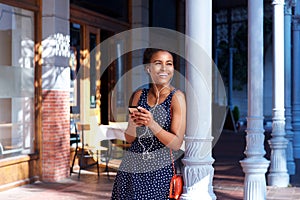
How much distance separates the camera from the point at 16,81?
7.46 metres

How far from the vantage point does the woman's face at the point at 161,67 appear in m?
2.57

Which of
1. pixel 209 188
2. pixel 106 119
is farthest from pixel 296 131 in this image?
pixel 209 188

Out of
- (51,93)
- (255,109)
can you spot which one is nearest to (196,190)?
(255,109)

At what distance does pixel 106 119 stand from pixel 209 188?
723 centimetres

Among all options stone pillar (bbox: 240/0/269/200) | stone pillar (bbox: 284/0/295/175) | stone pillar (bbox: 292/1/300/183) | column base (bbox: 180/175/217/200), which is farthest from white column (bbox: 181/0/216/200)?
stone pillar (bbox: 292/1/300/183)

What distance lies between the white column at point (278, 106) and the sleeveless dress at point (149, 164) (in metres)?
5.32

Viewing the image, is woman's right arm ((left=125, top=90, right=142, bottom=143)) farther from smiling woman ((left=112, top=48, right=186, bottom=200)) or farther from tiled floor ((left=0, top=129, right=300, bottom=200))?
tiled floor ((left=0, top=129, right=300, bottom=200))

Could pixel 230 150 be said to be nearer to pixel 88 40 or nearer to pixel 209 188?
pixel 88 40

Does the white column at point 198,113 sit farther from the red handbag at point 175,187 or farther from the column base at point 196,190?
the red handbag at point 175,187

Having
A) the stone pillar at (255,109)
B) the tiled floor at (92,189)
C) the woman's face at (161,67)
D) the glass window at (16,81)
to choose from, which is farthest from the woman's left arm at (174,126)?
the glass window at (16,81)

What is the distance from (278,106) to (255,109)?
2.28 metres

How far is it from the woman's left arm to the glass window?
5.08 m

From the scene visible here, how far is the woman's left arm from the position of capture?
2.44 metres

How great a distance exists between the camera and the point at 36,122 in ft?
25.6
